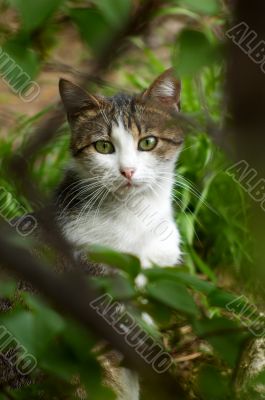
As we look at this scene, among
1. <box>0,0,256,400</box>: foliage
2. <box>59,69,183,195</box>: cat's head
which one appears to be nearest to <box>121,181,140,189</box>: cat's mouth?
<box>59,69,183,195</box>: cat's head

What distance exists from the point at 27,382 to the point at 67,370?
1179 millimetres

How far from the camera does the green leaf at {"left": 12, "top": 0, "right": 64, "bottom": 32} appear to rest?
637 mm

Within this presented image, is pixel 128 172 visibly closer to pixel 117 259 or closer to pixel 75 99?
pixel 75 99

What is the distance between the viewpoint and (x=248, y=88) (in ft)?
1.79

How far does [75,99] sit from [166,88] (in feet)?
1.14

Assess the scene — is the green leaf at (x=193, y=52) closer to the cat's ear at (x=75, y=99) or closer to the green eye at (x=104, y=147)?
the cat's ear at (x=75, y=99)

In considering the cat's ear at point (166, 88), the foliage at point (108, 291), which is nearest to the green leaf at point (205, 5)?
the foliage at point (108, 291)

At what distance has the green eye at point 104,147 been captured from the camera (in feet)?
8.13

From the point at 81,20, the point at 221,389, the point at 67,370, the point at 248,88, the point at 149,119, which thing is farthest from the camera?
the point at 149,119

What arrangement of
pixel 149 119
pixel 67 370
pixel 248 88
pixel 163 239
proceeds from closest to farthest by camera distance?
pixel 248 88
pixel 67 370
pixel 149 119
pixel 163 239

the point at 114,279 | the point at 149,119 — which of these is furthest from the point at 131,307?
the point at 149,119

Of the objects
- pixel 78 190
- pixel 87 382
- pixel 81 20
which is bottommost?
pixel 87 382

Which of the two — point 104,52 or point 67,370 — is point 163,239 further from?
point 104,52

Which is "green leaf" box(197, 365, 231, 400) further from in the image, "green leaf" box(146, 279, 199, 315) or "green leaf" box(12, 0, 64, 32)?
"green leaf" box(12, 0, 64, 32)
